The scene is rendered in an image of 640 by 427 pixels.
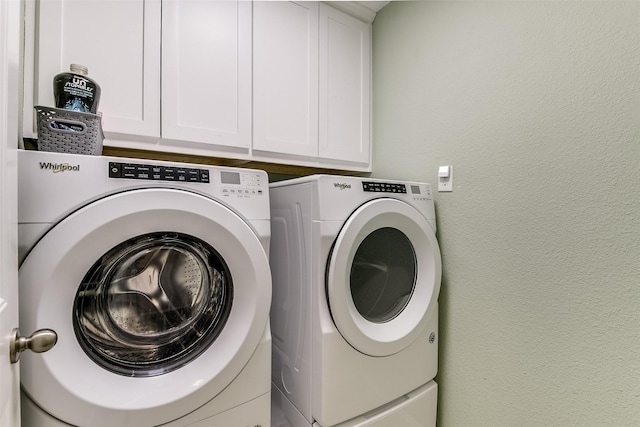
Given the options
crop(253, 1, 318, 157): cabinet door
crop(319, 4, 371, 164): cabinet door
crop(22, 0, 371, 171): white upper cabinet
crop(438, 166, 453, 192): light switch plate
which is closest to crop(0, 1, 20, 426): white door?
crop(22, 0, 371, 171): white upper cabinet

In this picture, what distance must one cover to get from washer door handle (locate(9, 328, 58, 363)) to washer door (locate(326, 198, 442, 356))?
685mm

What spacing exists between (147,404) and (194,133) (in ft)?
3.03

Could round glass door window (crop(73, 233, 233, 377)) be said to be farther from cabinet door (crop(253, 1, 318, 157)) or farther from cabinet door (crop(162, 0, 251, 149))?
cabinet door (crop(253, 1, 318, 157))

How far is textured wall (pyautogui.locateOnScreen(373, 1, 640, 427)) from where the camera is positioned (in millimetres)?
891

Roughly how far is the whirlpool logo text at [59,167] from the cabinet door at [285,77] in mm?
741

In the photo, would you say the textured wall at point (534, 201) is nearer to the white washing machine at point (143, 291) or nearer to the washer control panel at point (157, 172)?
the white washing machine at point (143, 291)

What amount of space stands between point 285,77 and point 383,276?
1.00m

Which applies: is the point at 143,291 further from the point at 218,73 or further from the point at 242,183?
the point at 218,73

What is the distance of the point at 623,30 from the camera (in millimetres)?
883

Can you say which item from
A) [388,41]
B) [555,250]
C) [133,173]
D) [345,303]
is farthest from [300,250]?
[388,41]

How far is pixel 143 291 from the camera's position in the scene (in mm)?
920

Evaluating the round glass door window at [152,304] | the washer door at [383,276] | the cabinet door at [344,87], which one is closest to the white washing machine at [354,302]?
the washer door at [383,276]

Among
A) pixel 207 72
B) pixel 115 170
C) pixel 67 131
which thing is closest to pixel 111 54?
pixel 207 72

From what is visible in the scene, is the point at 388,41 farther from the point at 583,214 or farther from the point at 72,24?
the point at 72,24
